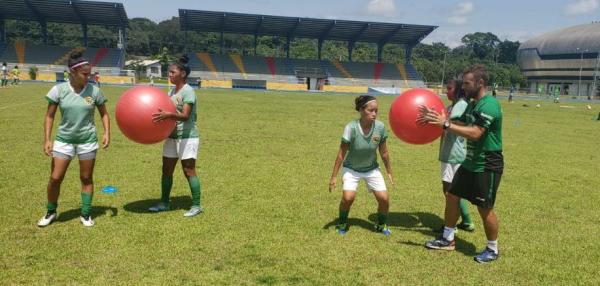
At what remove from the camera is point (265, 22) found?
59188mm

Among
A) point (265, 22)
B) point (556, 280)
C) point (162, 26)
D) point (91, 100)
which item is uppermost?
point (162, 26)

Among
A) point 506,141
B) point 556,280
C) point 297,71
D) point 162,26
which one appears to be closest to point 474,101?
point 556,280

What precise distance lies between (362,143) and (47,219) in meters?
3.96

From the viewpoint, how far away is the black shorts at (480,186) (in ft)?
16.3

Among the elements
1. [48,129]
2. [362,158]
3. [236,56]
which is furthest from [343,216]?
[236,56]

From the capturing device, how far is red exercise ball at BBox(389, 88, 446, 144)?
5.76 meters

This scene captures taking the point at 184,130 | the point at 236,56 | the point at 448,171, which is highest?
the point at 236,56

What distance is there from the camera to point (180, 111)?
20.2 feet

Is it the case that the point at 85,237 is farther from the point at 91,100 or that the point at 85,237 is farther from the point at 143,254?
the point at 91,100

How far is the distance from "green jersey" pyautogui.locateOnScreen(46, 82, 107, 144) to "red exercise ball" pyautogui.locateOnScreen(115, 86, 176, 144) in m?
0.38

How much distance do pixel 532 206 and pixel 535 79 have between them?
113 metres

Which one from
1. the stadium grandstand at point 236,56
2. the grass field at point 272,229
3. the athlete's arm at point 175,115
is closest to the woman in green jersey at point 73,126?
the grass field at point 272,229

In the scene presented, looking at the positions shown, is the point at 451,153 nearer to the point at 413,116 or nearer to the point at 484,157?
the point at 413,116

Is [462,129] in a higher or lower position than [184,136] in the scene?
higher
